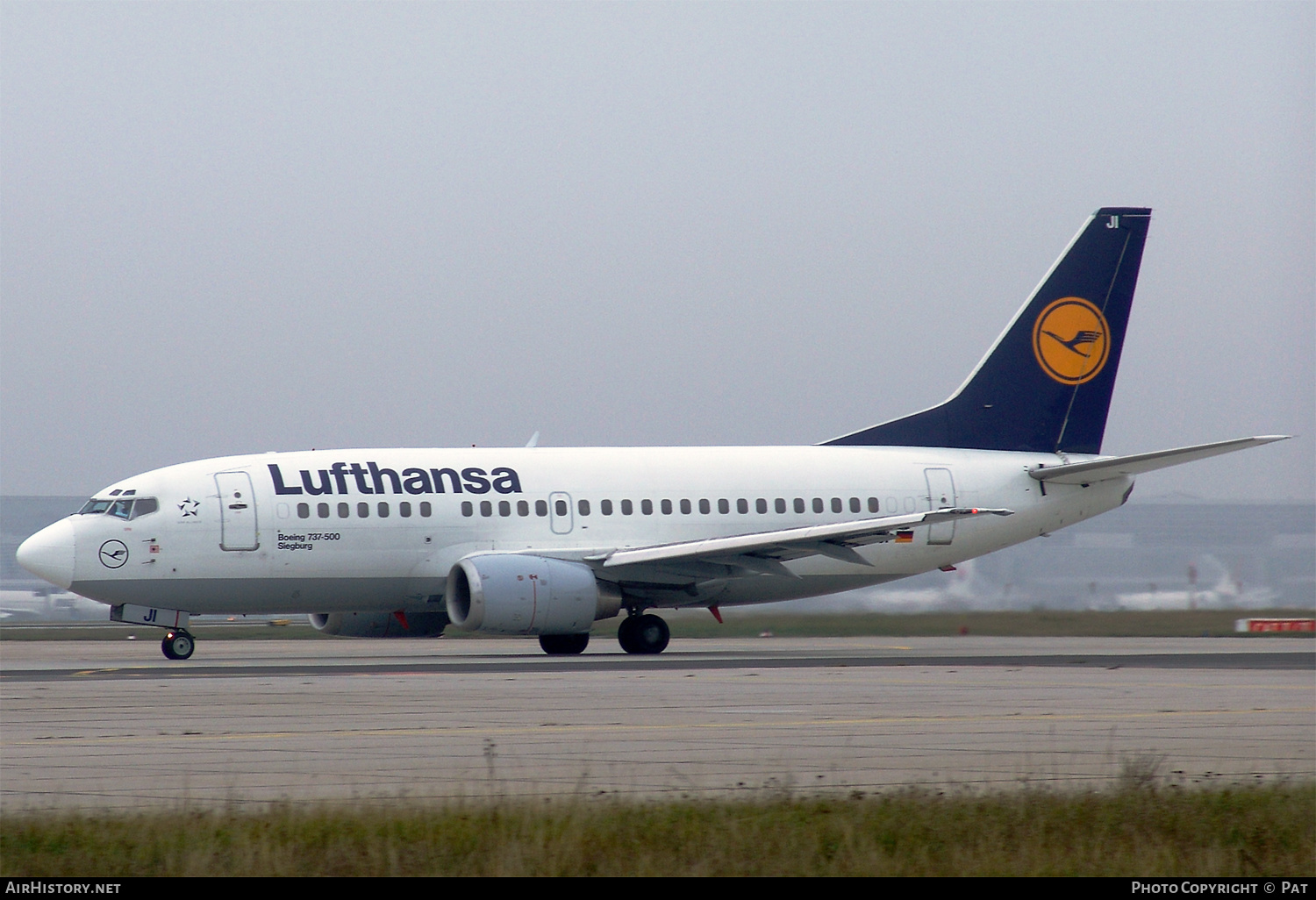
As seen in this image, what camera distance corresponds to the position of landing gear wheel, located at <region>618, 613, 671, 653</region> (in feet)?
109

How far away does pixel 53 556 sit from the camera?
30.7 meters

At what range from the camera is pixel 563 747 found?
14461mm

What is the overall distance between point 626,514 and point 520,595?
3.87m

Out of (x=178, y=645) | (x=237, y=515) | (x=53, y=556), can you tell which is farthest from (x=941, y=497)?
(x=53, y=556)

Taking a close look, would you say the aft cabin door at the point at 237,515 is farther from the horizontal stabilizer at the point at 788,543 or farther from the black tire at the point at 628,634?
the black tire at the point at 628,634

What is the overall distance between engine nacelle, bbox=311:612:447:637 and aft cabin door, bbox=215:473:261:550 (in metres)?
3.41

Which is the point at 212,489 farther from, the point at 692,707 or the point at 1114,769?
the point at 1114,769

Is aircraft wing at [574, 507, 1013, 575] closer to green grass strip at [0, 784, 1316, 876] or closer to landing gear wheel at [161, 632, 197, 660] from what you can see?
landing gear wheel at [161, 632, 197, 660]

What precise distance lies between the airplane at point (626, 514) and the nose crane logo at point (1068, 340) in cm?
4

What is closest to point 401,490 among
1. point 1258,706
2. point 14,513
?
point 1258,706

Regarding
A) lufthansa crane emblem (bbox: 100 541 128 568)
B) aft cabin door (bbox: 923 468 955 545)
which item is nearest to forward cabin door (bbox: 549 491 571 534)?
aft cabin door (bbox: 923 468 955 545)

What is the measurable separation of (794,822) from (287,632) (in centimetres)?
4226

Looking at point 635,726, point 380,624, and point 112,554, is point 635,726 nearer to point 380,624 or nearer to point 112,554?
point 112,554

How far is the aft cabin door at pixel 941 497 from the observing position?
36.0 meters
